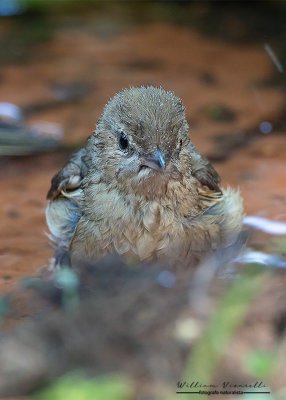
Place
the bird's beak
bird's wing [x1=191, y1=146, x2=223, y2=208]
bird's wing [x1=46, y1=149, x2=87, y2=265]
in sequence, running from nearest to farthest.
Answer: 1. the bird's beak
2. bird's wing [x1=191, y1=146, x2=223, y2=208]
3. bird's wing [x1=46, y1=149, x2=87, y2=265]

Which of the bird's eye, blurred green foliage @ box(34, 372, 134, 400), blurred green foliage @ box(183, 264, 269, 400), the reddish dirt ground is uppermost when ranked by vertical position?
the reddish dirt ground

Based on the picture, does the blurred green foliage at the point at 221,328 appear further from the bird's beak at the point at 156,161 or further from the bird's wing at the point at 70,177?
the bird's wing at the point at 70,177

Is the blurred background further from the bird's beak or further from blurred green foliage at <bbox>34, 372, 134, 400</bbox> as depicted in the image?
blurred green foliage at <bbox>34, 372, 134, 400</bbox>

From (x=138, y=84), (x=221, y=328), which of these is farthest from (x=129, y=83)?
(x=221, y=328)

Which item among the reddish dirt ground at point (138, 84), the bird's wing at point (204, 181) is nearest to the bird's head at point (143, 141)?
the bird's wing at point (204, 181)

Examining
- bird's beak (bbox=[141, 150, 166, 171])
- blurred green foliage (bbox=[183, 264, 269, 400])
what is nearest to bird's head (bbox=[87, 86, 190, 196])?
bird's beak (bbox=[141, 150, 166, 171])

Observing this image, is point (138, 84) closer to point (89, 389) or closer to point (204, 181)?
point (204, 181)

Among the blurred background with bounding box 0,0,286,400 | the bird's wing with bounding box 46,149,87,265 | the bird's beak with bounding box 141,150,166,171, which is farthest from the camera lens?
the blurred background with bounding box 0,0,286,400

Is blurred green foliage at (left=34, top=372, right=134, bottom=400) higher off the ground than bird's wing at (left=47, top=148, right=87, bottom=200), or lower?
lower
